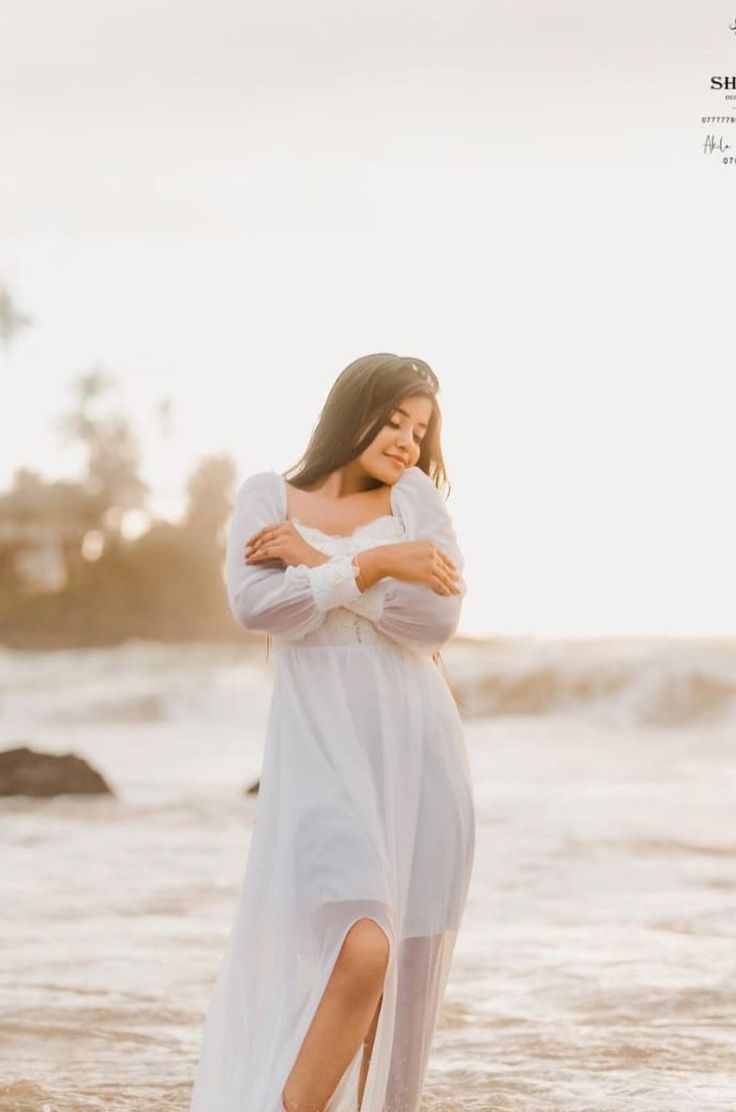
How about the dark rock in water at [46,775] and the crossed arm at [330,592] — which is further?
the dark rock in water at [46,775]

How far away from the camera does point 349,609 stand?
255 cm

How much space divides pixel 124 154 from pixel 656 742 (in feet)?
39.6

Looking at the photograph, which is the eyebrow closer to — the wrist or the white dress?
the white dress

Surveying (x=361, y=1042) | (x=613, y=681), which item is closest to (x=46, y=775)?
(x=361, y=1042)

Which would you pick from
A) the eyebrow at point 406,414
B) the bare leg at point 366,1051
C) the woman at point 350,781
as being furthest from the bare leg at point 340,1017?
the eyebrow at point 406,414

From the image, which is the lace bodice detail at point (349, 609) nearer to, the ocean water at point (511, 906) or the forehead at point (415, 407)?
the forehead at point (415, 407)

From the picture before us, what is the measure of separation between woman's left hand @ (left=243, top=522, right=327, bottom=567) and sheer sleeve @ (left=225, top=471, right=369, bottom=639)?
0.01m

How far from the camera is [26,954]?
5.34 metres

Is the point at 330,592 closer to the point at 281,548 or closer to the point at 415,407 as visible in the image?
the point at 281,548

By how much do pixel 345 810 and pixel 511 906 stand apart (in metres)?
4.72

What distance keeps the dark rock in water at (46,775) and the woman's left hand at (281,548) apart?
299 inches

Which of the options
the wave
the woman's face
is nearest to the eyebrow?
the woman's face

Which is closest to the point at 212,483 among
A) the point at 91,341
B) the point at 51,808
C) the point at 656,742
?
the point at 91,341

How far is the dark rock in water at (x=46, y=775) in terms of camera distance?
32.3 feet
